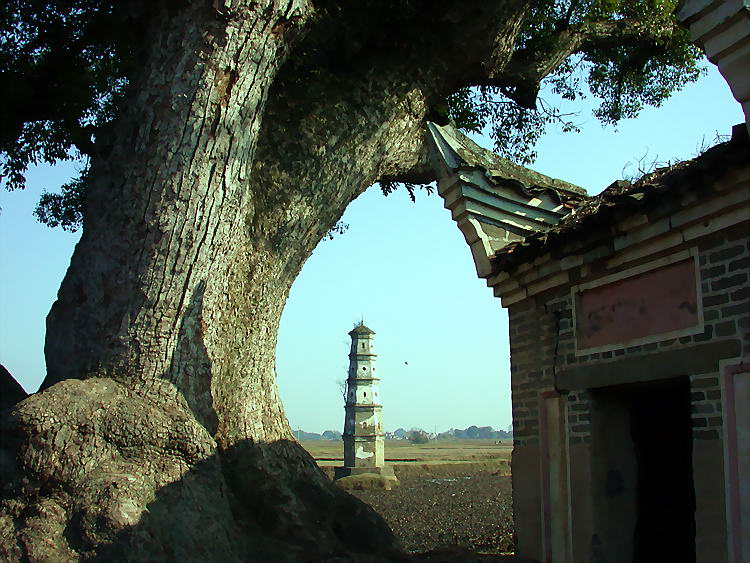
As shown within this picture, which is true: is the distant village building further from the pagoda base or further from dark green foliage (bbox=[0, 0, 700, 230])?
the pagoda base

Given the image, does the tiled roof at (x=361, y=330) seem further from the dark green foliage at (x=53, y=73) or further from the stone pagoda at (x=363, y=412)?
the dark green foliage at (x=53, y=73)

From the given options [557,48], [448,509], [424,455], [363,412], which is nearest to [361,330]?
[363,412]

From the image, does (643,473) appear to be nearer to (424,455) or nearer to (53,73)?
(53,73)

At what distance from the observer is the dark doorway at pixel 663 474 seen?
7.21 metres

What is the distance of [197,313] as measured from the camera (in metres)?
6.89

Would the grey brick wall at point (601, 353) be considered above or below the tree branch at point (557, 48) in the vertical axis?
below

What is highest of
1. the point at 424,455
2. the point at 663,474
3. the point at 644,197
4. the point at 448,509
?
the point at 644,197

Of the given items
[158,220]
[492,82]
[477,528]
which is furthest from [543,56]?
[477,528]

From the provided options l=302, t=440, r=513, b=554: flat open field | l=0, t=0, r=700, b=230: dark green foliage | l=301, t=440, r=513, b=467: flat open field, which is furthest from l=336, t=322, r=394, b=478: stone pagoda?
l=0, t=0, r=700, b=230: dark green foliage

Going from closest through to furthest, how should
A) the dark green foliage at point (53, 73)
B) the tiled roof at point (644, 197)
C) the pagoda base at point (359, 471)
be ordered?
the tiled roof at point (644, 197), the dark green foliage at point (53, 73), the pagoda base at point (359, 471)

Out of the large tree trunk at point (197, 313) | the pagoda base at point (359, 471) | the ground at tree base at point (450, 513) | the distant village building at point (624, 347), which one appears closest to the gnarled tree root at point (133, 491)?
the large tree trunk at point (197, 313)

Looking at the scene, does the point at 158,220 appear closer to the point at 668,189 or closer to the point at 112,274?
the point at 112,274

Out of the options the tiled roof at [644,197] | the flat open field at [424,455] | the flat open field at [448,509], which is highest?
the tiled roof at [644,197]

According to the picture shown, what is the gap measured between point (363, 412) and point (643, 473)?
23.1 m
